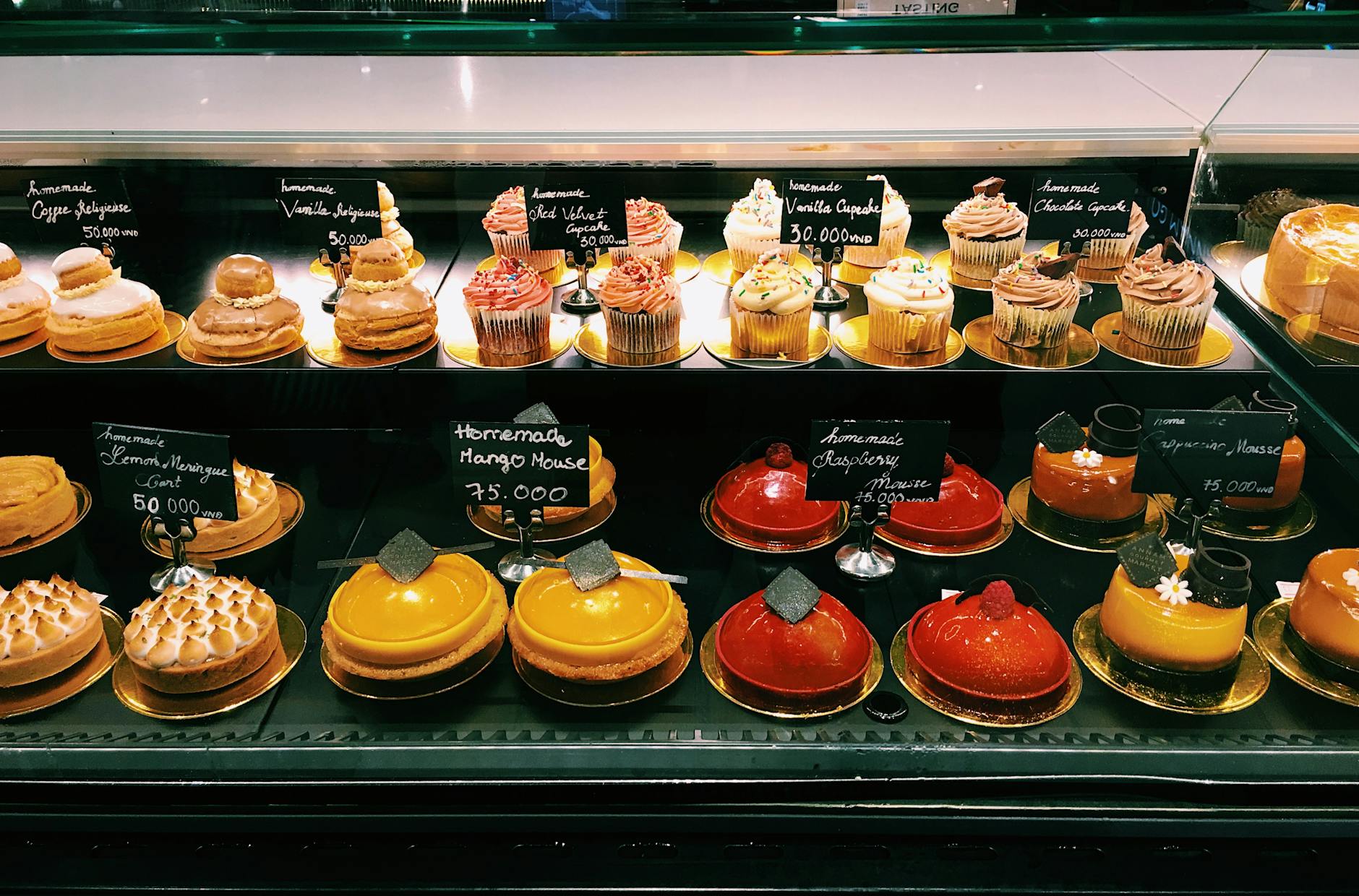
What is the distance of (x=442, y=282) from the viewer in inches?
130

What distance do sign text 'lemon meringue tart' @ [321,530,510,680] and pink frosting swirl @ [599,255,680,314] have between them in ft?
2.61

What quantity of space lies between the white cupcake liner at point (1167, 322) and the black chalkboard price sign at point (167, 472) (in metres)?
2.38

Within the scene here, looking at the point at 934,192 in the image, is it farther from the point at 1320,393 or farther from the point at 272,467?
the point at 272,467

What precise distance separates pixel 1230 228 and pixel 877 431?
1385 mm

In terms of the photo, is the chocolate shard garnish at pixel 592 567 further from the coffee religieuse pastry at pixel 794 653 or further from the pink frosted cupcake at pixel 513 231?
the pink frosted cupcake at pixel 513 231

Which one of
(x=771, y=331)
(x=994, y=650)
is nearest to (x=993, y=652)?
(x=994, y=650)

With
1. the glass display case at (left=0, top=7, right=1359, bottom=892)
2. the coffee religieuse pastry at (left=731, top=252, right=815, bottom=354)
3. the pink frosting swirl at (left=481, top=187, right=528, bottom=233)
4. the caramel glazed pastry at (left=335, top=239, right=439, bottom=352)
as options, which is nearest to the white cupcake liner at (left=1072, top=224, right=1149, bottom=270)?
the glass display case at (left=0, top=7, right=1359, bottom=892)

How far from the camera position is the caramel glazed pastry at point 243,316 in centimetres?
287

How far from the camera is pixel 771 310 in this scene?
9.43 ft

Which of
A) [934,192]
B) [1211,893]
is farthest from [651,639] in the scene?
[934,192]

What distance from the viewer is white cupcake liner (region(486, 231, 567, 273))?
10.8 ft

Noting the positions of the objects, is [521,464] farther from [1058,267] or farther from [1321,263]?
Answer: [1321,263]

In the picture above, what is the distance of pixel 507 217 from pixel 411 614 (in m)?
1.39

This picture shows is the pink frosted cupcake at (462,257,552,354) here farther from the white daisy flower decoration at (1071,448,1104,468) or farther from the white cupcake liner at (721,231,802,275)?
the white daisy flower decoration at (1071,448,1104,468)
